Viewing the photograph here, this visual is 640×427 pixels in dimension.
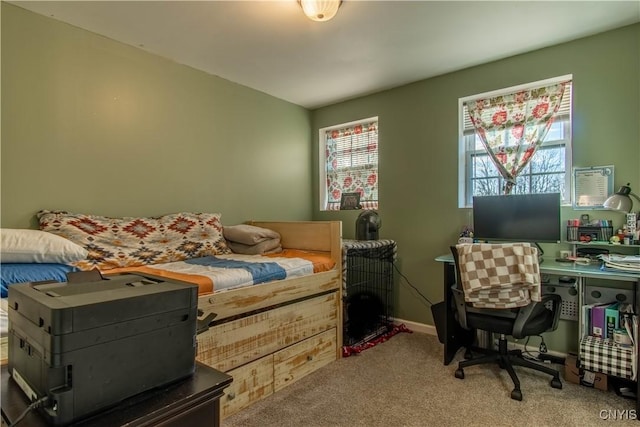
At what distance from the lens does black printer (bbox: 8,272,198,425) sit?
0.65 m

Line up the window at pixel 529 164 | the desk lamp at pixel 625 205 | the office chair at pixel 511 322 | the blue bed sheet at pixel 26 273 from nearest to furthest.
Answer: the blue bed sheet at pixel 26 273 → the office chair at pixel 511 322 → the desk lamp at pixel 625 205 → the window at pixel 529 164

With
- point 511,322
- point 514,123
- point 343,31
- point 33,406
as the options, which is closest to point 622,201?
point 514,123

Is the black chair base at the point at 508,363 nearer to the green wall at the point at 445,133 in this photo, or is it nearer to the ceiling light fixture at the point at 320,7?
the green wall at the point at 445,133

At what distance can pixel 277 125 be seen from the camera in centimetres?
365

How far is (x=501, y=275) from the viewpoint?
6.66 feet

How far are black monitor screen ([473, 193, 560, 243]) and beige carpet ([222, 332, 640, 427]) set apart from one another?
943mm

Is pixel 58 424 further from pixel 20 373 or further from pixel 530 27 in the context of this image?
pixel 530 27

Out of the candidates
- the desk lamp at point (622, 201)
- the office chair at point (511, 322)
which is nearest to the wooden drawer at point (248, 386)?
the office chair at point (511, 322)

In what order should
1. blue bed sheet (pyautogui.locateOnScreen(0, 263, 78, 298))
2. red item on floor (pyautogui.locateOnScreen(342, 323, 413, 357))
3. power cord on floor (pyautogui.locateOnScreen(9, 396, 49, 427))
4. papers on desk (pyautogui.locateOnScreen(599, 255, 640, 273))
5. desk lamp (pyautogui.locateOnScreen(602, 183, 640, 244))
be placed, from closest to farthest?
1. power cord on floor (pyautogui.locateOnScreen(9, 396, 49, 427))
2. blue bed sheet (pyautogui.locateOnScreen(0, 263, 78, 298))
3. papers on desk (pyautogui.locateOnScreen(599, 255, 640, 273))
4. desk lamp (pyautogui.locateOnScreen(602, 183, 640, 244))
5. red item on floor (pyautogui.locateOnScreen(342, 323, 413, 357))

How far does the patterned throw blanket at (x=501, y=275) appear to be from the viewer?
1.99 m

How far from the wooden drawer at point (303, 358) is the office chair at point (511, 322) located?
887mm

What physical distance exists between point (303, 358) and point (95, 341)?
5.92 ft

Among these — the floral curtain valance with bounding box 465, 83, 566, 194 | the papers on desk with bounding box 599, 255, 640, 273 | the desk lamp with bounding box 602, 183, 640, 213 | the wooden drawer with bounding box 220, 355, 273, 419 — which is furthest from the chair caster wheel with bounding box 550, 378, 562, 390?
the wooden drawer with bounding box 220, 355, 273, 419

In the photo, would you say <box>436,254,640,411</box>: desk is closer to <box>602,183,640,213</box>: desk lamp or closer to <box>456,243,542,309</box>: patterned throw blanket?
<box>456,243,542,309</box>: patterned throw blanket
